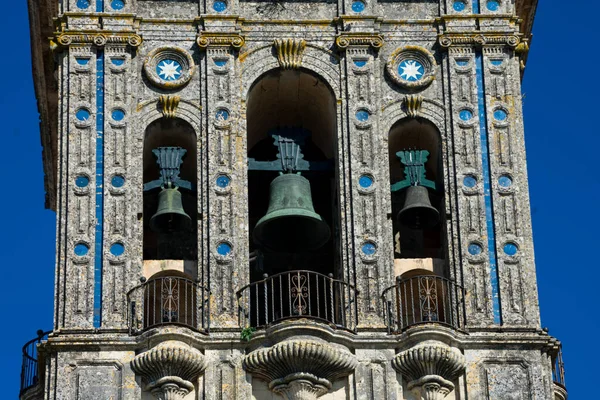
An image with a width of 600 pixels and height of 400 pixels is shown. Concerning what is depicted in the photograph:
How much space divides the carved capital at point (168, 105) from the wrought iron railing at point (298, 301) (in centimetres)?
302

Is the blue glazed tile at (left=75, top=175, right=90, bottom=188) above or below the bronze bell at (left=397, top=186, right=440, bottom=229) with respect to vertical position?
above

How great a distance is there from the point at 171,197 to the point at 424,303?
4.16m

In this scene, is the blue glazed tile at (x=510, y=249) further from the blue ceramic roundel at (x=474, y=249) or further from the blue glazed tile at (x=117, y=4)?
the blue glazed tile at (x=117, y=4)

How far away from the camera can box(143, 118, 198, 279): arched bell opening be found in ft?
130

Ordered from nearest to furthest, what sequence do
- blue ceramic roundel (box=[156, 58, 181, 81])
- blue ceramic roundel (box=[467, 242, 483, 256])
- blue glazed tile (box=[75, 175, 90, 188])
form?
1. blue ceramic roundel (box=[467, 242, 483, 256])
2. blue glazed tile (box=[75, 175, 90, 188])
3. blue ceramic roundel (box=[156, 58, 181, 81])

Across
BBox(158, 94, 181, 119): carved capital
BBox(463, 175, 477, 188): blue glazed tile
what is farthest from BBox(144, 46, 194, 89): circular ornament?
BBox(463, 175, 477, 188): blue glazed tile

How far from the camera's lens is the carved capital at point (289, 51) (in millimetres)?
40844

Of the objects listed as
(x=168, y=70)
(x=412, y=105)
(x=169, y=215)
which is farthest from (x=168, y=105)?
(x=412, y=105)

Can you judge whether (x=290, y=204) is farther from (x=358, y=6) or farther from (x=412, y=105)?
(x=358, y=6)

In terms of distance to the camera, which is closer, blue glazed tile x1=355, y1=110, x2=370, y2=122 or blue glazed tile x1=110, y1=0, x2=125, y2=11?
blue glazed tile x1=355, y1=110, x2=370, y2=122

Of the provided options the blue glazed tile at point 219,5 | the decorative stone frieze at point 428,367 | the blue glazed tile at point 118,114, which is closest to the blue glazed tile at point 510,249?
the decorative stone frieze at point 428,367

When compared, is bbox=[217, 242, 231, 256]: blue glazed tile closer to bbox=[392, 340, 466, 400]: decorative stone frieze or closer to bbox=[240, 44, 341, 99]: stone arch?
bbox=[240, 44, 341, 99]: stone arch

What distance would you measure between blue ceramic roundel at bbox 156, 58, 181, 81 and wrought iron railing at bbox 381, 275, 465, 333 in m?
4.83

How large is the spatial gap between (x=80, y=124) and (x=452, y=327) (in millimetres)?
6585
